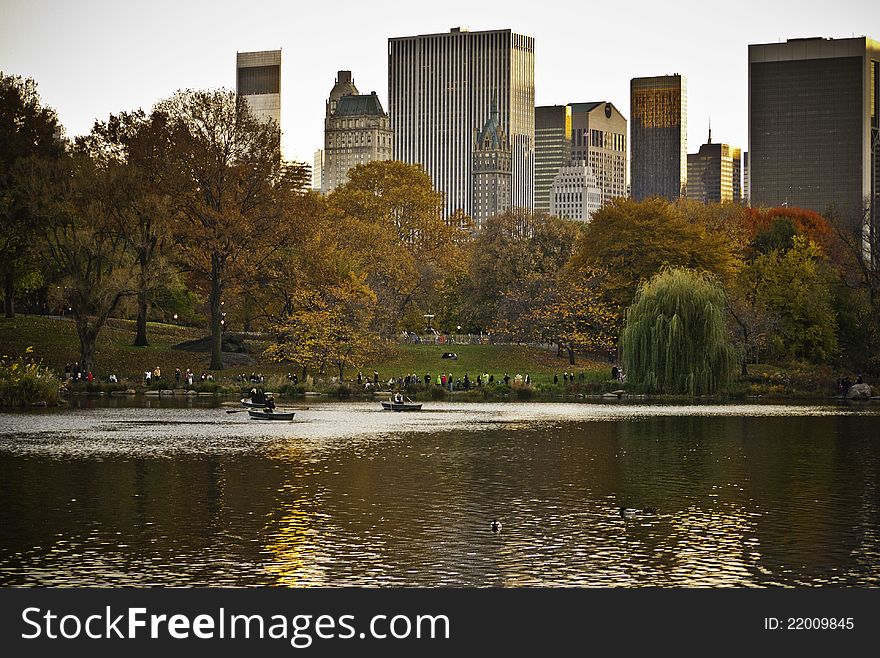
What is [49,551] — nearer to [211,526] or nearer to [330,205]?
[211,526]

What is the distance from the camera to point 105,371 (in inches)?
3214

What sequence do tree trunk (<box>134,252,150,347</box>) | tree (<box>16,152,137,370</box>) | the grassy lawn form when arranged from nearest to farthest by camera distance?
tree (<box>16,152,137,370</box>) < tree trunk (<box>134,252,150,347</box>) < the grassy lawn

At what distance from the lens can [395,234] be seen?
371 feet

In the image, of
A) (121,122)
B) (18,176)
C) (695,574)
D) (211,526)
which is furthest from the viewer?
(121,122)

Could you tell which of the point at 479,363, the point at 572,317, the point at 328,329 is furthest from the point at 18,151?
the point at 572,317

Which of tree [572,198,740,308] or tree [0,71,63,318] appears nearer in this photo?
tree [0,71,63,318]

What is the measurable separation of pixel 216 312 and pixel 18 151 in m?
16.8

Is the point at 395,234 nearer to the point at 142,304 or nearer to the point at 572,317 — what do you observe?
the point at 572,317

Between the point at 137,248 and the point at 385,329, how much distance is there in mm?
20052

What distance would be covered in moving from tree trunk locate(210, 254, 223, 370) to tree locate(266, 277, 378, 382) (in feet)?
→ 10.8

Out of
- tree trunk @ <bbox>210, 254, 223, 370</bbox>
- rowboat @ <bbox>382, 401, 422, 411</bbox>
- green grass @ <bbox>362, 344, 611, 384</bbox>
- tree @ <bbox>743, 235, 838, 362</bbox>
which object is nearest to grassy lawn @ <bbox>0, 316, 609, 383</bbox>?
green grass @ <bbox>362, 344, 611, 384</bbox>

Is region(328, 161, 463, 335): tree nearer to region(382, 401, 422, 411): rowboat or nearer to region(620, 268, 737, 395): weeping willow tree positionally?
region(620, 268, 737, 395): weeping willow tree

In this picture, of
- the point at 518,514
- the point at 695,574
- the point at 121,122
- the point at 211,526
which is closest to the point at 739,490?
the point at 518,514
